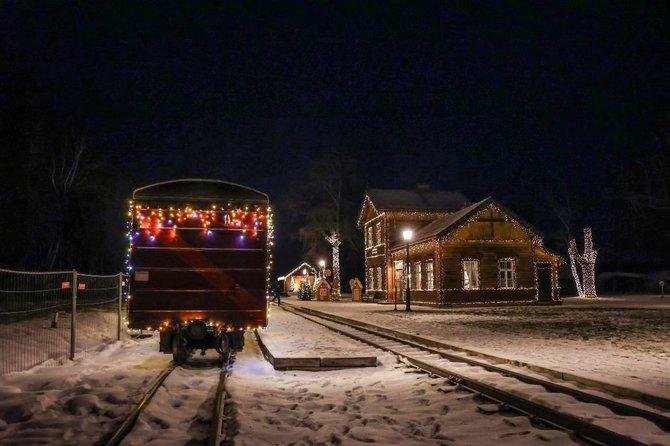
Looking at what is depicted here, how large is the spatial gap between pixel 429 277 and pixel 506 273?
15.1 ft

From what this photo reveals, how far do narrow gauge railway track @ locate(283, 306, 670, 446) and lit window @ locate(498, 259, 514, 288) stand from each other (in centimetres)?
2349

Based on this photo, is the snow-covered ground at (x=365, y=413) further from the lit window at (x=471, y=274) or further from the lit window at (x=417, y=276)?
the lit window at (x=417, y=276)

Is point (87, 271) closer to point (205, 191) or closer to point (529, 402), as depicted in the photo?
point (205, 191)

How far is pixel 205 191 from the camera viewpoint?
38.1ft

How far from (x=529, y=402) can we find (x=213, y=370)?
6128 millimetres

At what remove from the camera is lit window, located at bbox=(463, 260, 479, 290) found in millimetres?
34969

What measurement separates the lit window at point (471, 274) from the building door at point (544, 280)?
4.67 m

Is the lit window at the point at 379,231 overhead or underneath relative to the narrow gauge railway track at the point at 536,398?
overhead

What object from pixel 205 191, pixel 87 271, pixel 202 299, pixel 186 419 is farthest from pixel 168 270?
pixel 87 271

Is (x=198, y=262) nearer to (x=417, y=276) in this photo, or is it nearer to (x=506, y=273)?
(x=506, y=273)

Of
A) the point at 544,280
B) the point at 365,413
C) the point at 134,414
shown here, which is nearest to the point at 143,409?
the point at 134,414

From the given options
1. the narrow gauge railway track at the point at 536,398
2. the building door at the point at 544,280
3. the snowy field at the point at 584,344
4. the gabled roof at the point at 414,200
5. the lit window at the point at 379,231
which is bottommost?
the narrow gauge railway track at the point at 536,398

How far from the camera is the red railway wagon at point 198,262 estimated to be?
36.8 ft

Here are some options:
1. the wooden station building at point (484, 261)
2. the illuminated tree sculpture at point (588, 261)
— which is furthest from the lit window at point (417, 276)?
the illuminated tree sculpture at point (588, 261)
